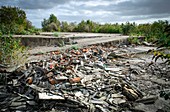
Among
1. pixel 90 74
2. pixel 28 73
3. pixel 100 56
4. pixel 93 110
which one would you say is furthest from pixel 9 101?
pixel 100 56

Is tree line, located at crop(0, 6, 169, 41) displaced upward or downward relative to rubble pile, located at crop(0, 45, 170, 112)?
upward

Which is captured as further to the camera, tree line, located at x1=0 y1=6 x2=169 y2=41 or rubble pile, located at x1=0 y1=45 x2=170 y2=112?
tree line, located at x1=0 y1=6 x2=169 y2=41

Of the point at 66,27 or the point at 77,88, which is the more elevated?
the point at 66,27

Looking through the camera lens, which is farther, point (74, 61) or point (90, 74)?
point (74, 61)

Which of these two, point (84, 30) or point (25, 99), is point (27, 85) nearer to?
point (25, 99)

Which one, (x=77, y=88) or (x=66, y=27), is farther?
(x=66, y=27)

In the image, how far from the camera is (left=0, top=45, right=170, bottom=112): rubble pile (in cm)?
346

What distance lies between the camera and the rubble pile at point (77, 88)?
136 inches

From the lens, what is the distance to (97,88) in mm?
3961

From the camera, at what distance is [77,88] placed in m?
3.85

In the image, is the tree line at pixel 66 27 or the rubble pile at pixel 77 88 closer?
the rubble pile at pixel 77 88

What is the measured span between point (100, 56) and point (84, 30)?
11.0m

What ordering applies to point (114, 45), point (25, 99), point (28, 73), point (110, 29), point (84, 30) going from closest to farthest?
point (25, 99) < point (28, 73) < point (114, 45) < point (110, 29) < point (84, 30)

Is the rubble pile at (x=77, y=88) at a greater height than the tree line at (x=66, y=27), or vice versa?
the tree line at (x=66, y=27)
